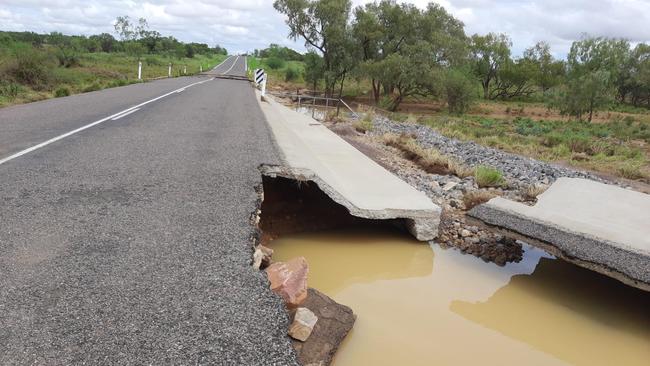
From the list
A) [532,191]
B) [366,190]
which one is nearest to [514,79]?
[532,191]

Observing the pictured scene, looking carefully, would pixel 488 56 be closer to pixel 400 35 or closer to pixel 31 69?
pixel 400 35

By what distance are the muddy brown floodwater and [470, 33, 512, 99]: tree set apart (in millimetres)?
59114

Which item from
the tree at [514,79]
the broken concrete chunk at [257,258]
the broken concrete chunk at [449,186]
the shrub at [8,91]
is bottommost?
the broken concrete chunk at [449,186]

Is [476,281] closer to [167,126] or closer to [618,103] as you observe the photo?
[167,126]

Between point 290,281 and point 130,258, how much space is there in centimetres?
150

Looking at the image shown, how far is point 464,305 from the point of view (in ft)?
20.7

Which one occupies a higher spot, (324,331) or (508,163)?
(508,163)

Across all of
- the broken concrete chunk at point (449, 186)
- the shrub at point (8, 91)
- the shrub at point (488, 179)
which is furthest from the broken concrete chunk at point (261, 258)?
the shrub at point (8, 91)

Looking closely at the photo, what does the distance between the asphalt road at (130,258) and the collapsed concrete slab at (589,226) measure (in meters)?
3.94

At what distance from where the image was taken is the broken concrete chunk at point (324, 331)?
163 inches

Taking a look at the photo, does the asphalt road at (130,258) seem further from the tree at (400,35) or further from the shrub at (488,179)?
the tree at (400,35)

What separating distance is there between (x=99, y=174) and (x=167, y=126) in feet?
15.0

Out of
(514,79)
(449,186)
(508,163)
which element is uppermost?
(514,79)

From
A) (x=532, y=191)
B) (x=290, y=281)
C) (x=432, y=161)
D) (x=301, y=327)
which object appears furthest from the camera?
(x=432, y=161)
